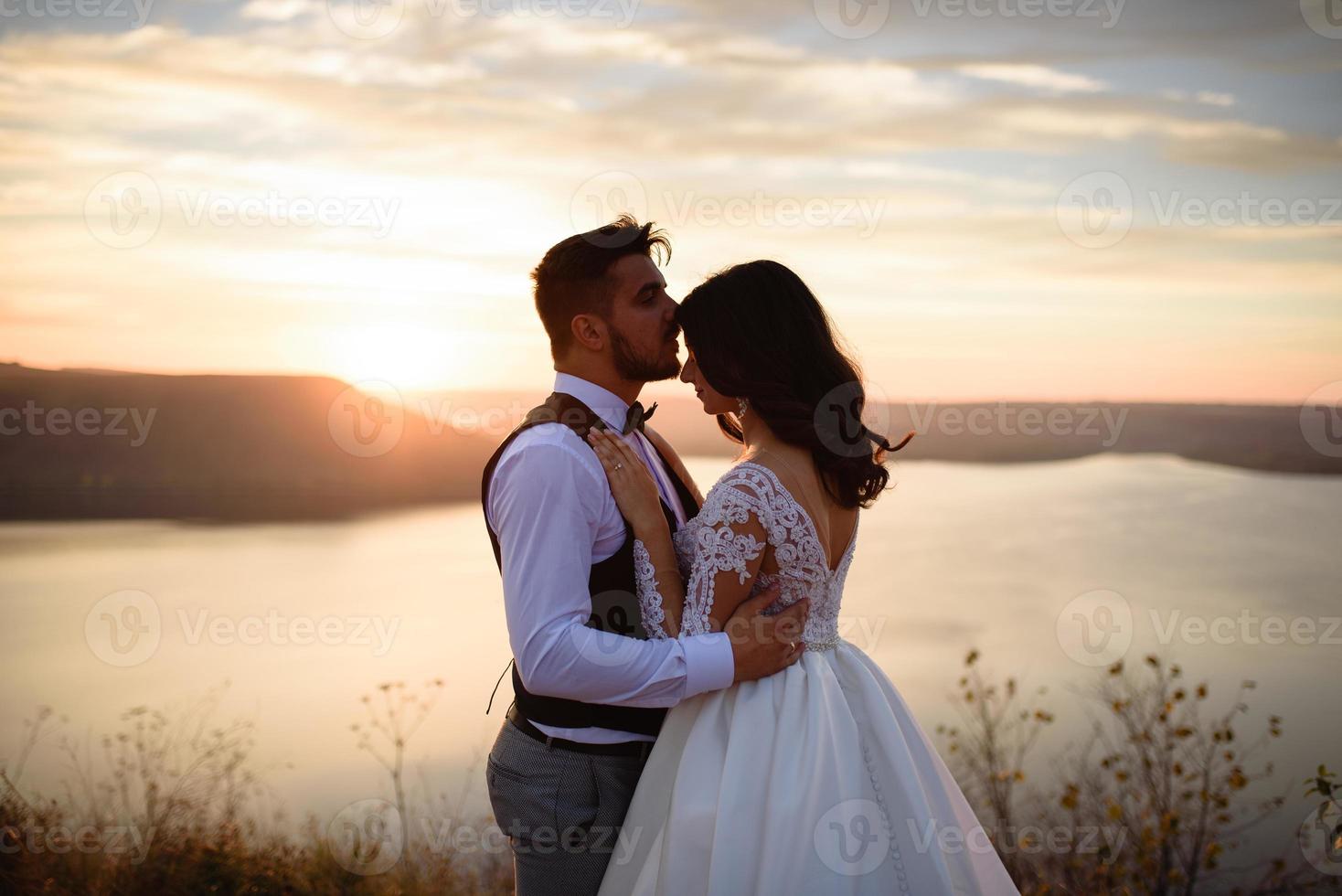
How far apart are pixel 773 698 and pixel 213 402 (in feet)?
53.6

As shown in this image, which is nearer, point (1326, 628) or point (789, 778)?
point (789, 778)

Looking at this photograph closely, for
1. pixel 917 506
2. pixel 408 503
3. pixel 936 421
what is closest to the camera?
pixel 936 421

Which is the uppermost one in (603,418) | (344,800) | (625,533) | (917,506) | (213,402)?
(603,418)

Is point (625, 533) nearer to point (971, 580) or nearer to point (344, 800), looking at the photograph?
point (344, 800)

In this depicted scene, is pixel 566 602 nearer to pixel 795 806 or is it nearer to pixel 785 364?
pixel 795 806

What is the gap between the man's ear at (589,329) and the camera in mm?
2443

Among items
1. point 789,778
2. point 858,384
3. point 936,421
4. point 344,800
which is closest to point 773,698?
point 789,778

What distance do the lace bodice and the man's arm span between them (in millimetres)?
103

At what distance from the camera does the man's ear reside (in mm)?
2443

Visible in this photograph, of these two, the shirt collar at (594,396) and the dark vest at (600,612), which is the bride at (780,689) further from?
the shirt collar at (594,396)

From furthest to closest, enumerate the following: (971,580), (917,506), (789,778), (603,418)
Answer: (917,506) < (971,580) < (603,418) < (789,778)

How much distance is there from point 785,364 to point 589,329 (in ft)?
1.75

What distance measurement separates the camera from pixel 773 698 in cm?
224

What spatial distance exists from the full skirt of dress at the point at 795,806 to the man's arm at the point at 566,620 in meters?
0.16
